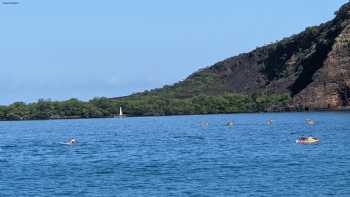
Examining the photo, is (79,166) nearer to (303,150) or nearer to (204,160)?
(204,160)

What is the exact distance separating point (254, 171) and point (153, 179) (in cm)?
941

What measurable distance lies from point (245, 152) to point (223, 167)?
19.0 metres

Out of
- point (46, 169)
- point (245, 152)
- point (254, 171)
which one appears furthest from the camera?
point (245, 152)

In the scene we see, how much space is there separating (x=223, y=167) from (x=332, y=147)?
26.3m

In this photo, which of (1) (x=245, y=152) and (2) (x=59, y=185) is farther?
(1) (x=245, y=152)

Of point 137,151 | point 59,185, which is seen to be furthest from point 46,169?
point 137,151

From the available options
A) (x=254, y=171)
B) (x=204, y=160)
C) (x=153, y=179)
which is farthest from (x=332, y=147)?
(x=153, y=179)

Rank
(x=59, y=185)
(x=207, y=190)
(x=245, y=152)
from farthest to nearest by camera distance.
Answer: (x=245, y=152)
(x=59, y=185)
(x=207, y=190)

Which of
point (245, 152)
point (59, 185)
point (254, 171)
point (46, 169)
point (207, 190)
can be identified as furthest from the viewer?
point (245, 152)

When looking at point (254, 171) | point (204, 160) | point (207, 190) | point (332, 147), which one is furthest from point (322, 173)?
point (332, 147)

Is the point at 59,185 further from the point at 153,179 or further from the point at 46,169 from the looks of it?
the point at 46,169

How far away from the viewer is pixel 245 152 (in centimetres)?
10350

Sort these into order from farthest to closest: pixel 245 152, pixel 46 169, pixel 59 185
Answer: pixel 245 152
pixel 46 169
pixel 59 185

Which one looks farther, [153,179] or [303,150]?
[303,150]
